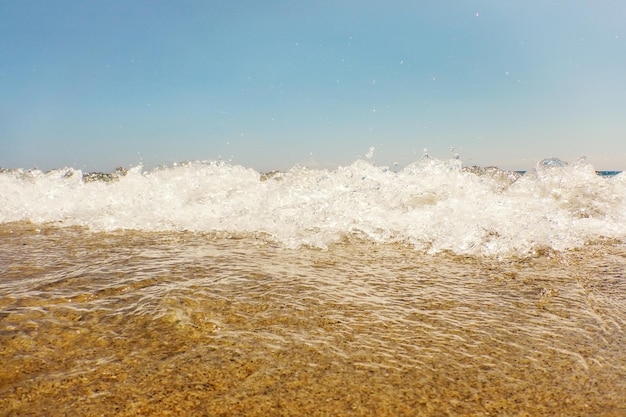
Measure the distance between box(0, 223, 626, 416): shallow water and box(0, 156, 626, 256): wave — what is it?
109cm

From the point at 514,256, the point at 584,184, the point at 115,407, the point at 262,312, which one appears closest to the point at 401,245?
the point at 514,256

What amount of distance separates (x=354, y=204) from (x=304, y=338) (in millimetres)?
3502

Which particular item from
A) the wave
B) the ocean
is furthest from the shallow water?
A: the wave

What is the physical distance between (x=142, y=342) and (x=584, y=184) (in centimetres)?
754

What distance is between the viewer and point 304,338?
1.56 metres

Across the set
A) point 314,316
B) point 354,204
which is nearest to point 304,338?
point 314,316

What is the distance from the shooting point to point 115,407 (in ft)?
3.67

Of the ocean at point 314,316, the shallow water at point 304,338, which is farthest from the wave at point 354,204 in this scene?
the shallow water at point 304,338

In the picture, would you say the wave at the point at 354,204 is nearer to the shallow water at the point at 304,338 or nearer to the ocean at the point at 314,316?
the ocean at the point at 314,316

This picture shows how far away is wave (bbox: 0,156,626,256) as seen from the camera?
384 centimetres

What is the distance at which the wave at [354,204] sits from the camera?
12.6 ft

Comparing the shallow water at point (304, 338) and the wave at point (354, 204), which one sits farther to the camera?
the wave at point (354, 204)

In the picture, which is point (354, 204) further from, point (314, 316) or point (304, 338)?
point (304, 338)

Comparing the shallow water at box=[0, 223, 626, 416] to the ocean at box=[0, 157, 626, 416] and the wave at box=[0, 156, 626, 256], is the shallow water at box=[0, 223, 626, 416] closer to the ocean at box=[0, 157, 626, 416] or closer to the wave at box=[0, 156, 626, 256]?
the ocean at box=[0, 157, 626, 416]
